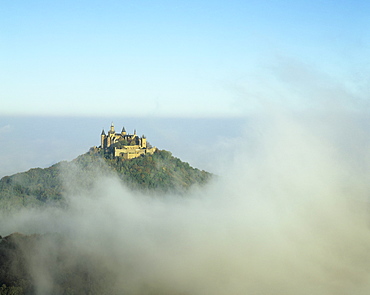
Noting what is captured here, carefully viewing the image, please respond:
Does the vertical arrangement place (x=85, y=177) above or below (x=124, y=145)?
below

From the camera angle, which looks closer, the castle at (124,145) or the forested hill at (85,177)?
the forested hill at (85,177)

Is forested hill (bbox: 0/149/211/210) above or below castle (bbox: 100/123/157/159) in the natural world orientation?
below

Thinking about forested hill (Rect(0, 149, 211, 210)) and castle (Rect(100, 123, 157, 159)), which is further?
castle (Rect(100, 123, 157, 159))

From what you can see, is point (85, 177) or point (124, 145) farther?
point (85, 177)

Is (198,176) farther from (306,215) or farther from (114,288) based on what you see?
(114,288)

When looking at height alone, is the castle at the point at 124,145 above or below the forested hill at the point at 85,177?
above
